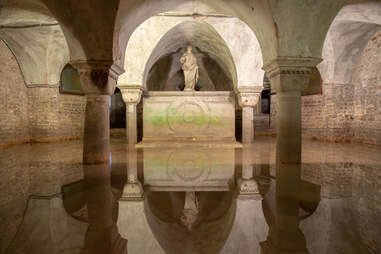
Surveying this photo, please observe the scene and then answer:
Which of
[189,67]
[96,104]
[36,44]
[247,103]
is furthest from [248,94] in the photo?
[36,44]

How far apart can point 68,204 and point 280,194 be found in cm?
219

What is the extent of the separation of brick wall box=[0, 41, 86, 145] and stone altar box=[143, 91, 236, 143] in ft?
13.5

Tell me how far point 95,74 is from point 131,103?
14.6ft

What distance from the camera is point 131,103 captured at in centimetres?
866

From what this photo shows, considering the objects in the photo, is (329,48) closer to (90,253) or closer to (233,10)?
(233,10)

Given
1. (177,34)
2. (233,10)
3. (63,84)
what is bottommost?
(63,84)

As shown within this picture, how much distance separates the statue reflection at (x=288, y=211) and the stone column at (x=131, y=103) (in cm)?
617

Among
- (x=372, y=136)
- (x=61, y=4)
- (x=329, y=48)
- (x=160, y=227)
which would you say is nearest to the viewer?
(x=160, y=227)

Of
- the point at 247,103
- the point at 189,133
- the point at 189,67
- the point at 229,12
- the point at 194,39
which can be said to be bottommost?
the point at 189,133

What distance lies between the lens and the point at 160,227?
1847 mm

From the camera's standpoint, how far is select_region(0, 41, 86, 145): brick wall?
810 centimetres

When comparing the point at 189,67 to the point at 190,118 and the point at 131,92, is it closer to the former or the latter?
the point at 190,118

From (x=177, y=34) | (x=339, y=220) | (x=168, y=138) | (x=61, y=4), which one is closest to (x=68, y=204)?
(x=339, y=220)

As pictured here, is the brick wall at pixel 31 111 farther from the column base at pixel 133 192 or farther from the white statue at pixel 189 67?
the column base at pixel 133 192
